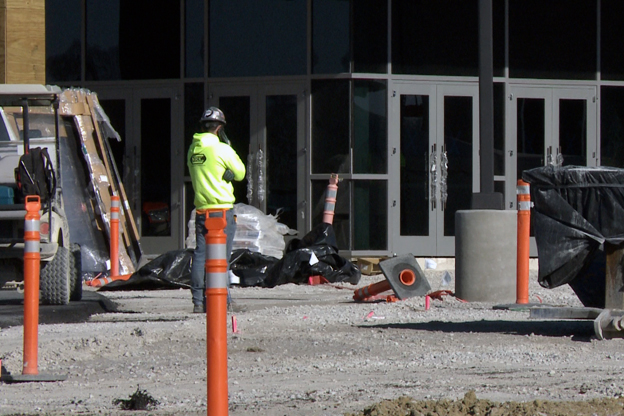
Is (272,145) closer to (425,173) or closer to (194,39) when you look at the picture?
(194,39)

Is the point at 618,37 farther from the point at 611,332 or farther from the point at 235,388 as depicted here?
the point at 235,388

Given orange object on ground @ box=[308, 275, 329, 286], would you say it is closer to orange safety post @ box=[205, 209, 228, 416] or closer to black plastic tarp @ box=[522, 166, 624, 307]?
black plastic tarp @ box=[522, 166, 624, 307]

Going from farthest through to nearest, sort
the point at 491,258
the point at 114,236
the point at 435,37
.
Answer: the point at 435,37
the point at 114,236
the point at 491,258

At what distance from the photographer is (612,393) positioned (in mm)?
6539

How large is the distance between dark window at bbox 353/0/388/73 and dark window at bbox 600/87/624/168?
4.05 m

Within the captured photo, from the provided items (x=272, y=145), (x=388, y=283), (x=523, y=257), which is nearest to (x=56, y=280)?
(x=388, y=283)

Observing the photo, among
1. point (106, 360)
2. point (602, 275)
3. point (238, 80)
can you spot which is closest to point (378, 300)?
point (602, 275)

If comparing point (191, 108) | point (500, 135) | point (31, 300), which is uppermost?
point (191, 108)

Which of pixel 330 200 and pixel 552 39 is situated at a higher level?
pixel 552 39

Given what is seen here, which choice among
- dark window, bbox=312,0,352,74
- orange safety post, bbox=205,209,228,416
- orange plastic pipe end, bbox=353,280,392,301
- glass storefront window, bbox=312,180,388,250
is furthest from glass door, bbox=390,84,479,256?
orange safety post, bbox=205,209,228,416

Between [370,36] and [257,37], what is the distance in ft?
6.31

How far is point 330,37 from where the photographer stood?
18.8 metres

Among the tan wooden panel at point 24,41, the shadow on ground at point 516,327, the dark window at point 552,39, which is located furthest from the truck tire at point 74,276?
the dark window at point 552,39

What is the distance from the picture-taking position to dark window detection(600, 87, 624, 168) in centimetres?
1995
